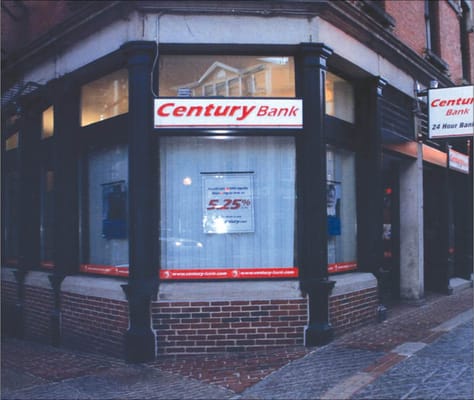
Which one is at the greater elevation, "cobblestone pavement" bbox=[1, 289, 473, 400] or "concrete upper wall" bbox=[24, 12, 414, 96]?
"concrete upper wall" bbox=[24, 12, 414, 96]

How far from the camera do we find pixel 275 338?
23.4ft

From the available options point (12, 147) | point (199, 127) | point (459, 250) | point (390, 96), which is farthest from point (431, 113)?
point (12, 147)

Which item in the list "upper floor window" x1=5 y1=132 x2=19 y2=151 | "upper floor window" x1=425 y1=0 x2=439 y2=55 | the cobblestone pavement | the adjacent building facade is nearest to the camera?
the cobblestone pavement

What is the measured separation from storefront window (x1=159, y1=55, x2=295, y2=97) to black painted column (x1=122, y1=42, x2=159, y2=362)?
313mm

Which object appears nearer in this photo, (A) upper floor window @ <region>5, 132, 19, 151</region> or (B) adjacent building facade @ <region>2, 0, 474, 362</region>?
(B) adjacent building facade @ <region>2, 0, 474, 362</region>

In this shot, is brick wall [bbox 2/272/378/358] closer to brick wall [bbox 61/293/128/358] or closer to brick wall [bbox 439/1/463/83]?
brick wall [bbox 61/293/128/358]

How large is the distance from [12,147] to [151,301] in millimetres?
5516

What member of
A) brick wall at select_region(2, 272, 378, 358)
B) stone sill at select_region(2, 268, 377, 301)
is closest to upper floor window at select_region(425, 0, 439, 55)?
stone sill at select_region(2, 268, 377, 301)

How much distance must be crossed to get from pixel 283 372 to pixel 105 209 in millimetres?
3687

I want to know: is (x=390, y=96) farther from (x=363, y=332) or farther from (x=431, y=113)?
(x=363, y=332)

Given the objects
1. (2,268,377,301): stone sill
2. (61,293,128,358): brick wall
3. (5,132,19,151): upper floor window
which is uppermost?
(5,132,19,151): upper floor window

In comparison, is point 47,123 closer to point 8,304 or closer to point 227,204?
point 8,304

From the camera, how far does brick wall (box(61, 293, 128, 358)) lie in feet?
23.8

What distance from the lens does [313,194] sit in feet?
24.2
